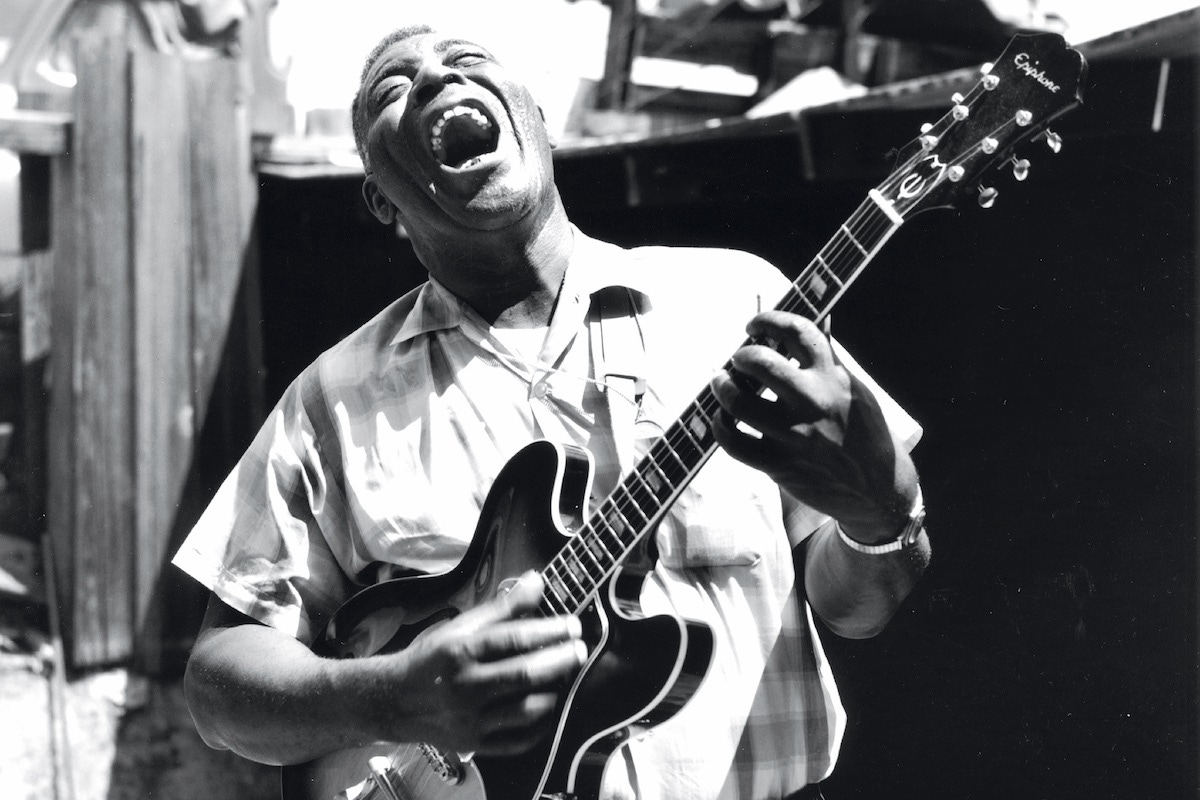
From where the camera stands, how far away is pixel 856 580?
1470 mm

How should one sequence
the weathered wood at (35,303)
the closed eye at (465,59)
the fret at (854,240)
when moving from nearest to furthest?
the fret at (854,240) < the closed eye at (465,59) < the weathered wood at (35,303)

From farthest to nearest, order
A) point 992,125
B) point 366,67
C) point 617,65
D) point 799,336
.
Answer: point 617,65 → point 366,67 → point 992,125 → point 799,336

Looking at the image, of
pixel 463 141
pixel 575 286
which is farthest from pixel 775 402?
pixel 463 141

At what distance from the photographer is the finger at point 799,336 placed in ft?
3.99

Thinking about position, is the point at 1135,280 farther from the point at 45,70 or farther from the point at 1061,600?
the point at 45,70

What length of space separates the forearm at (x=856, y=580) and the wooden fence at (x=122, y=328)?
213 cm

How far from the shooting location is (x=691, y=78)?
588 cm

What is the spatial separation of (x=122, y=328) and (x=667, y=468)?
219 cm

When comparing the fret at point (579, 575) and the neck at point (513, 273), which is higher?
the neck at point (513, 273)

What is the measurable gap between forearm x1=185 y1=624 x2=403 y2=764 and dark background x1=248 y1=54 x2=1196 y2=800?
1404 millimetres

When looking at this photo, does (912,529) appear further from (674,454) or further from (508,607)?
(508,607)

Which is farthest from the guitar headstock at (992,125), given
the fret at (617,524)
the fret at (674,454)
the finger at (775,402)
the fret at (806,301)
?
the fret at (617,524)

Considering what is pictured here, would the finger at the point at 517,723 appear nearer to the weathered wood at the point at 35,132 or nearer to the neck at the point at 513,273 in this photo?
the neck at the point at 513,273

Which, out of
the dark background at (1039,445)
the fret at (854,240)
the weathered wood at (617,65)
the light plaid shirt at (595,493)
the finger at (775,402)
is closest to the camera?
the finger at (775,402)
